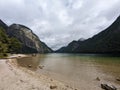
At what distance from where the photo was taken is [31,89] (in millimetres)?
15203

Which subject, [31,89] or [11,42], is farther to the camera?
[11,42]

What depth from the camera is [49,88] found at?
1608cm

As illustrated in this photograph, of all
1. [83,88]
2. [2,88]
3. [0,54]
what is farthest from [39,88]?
[0,54]

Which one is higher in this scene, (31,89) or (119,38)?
(119,38)

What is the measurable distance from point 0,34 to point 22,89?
71.8 metres

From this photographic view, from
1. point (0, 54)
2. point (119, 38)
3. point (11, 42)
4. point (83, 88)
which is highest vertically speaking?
point (119, 38)

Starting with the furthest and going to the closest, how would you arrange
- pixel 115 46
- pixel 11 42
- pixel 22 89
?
pixel 115 46, pixel 11 42, pixel 22 89

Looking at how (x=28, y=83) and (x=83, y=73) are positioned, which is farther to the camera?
(x=83, y=73)

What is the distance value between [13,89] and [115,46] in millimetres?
182955

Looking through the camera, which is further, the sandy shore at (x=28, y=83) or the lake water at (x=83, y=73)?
the lake water at (x=83, y=73)

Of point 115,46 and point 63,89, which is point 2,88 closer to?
point 63,89

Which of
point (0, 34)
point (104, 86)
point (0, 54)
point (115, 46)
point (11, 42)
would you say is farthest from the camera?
point (115, 46)

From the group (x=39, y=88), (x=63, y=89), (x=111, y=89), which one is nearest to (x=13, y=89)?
(x=39, y=88)

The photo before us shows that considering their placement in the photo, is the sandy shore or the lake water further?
the lake water
